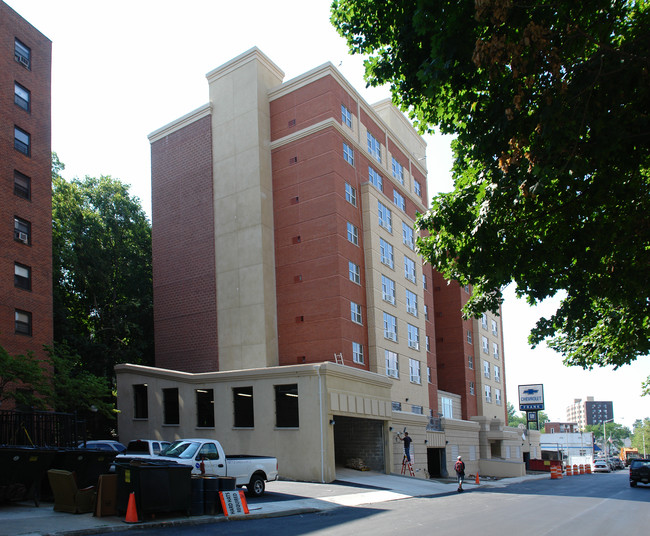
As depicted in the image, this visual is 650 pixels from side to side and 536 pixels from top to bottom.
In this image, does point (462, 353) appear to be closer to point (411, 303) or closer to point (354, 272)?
point (411, 303)

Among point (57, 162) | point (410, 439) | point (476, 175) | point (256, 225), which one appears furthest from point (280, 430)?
point (57, 162)

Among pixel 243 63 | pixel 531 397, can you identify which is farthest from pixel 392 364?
pixel 531 397

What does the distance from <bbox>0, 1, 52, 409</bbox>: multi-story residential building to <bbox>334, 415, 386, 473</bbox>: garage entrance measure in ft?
57.2

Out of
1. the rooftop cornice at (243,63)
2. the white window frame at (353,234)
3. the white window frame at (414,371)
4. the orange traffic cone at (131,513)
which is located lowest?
the orange traffic cone at (131,513)

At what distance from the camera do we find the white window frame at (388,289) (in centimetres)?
4297

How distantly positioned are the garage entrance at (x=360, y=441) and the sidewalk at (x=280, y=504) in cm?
154

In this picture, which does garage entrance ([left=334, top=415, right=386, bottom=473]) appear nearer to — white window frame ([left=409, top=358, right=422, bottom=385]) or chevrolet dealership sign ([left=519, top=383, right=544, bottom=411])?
white window frame ([left=409, top=358, right=422, bottom=385])

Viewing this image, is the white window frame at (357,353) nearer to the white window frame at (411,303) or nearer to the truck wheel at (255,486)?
the white window frame at (411,303)

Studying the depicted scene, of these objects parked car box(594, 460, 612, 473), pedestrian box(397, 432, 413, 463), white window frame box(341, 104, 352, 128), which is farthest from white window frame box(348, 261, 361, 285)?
parked car box(594, 460, 612, 473)

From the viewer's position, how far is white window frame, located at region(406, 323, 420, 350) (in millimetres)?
46763

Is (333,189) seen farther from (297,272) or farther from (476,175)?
(476,175)

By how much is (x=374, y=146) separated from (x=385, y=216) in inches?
228

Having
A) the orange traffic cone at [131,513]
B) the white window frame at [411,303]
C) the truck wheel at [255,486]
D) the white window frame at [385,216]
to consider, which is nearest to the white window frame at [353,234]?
the white window frame at [385,216]

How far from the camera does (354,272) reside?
40.4 meters
